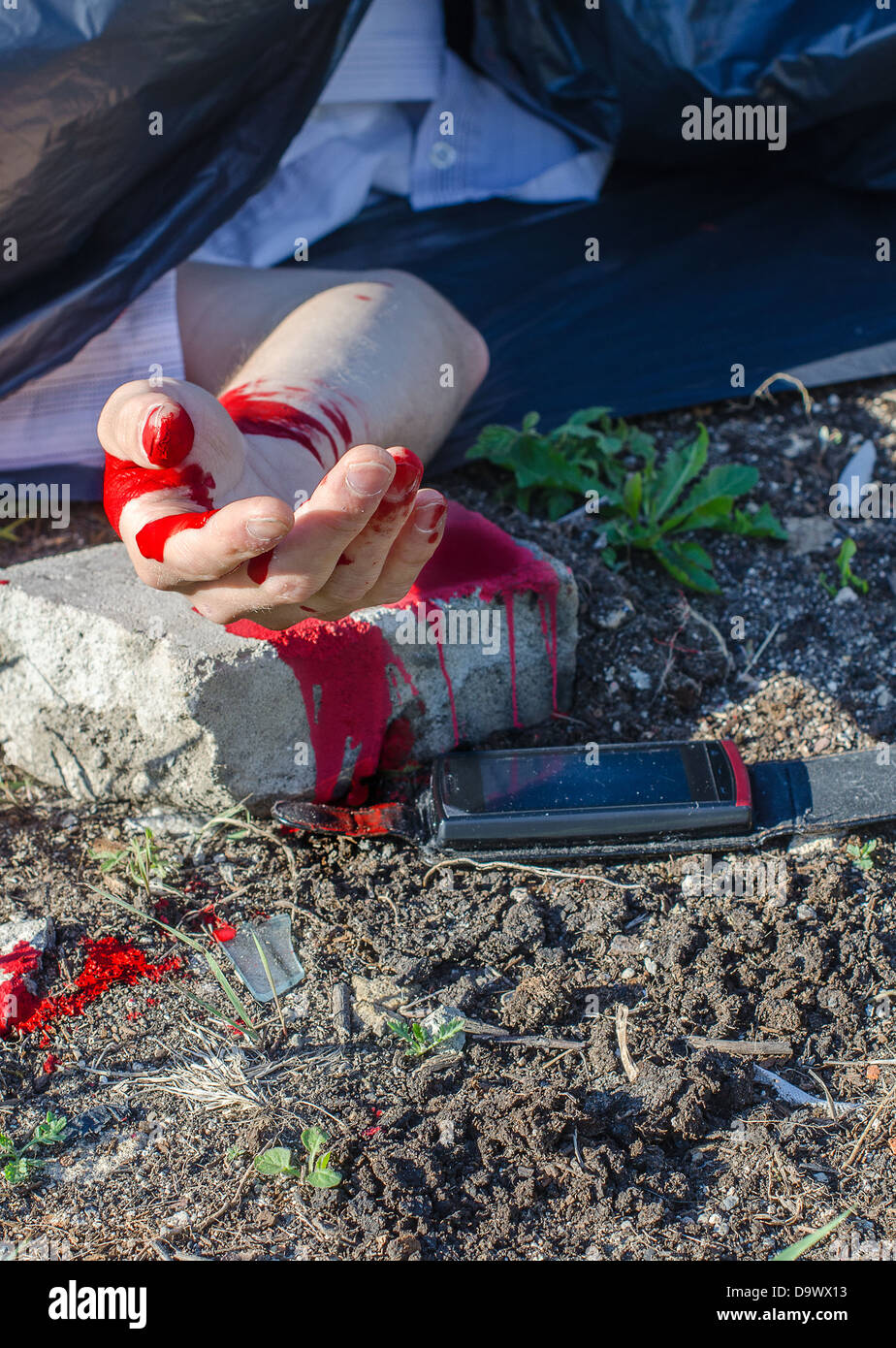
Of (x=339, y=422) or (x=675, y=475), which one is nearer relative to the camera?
(x=339, y=422)

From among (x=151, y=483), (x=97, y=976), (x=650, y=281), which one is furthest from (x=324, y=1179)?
(x=650, y=281)

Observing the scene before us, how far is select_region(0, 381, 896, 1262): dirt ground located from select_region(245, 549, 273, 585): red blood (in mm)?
456

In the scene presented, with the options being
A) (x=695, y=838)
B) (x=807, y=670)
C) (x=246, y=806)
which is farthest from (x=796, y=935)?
(x=246, y=806)

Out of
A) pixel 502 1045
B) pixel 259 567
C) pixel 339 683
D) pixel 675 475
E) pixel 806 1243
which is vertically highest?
pixel 675 475

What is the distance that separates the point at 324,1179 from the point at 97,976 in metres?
0.40

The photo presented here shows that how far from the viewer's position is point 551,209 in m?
2.47

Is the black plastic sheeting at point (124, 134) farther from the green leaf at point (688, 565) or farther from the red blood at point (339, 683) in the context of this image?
the green leaf at point (688, 565)

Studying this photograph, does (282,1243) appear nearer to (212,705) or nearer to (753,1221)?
(753,1221)

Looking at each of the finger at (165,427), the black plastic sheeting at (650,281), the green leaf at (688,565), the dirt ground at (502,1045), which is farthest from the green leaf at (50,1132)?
the black plastic sheeting at (650,281)

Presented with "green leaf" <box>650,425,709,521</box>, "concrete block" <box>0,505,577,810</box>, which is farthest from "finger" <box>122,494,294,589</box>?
"green leaf" <box>650,425,709,521</box>

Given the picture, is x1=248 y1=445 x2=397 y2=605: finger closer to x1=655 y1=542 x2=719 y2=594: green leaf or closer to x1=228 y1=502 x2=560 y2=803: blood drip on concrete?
x1=228 y1=502 x2=560 y2=803: blood drip on concrete

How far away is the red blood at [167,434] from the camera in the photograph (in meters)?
1.09

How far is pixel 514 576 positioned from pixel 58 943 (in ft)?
2.60

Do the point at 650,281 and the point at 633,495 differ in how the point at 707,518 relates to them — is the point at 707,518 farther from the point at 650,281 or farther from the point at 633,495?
Answer: the point at 650,281
